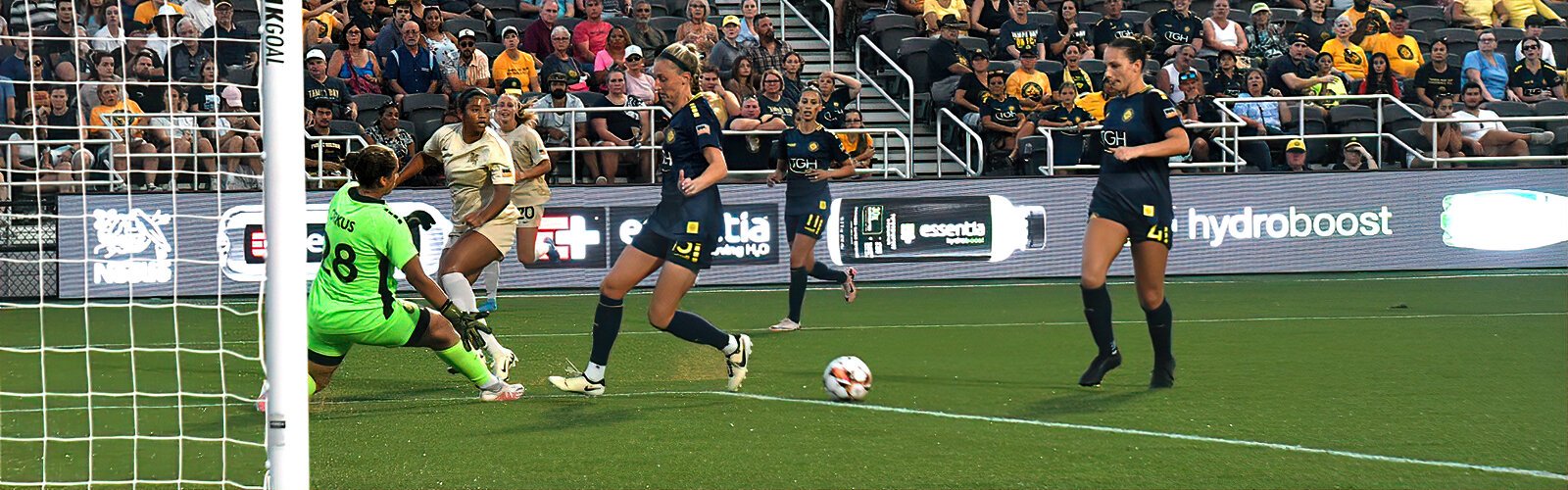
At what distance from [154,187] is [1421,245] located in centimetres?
1277

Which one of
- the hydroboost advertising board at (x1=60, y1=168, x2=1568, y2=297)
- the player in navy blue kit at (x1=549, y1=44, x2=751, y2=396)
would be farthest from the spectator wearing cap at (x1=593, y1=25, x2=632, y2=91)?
the player in navy blue kit at (x1=549, y1=44, x2=751, y2=396)

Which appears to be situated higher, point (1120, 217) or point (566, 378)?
point (1120, 217)

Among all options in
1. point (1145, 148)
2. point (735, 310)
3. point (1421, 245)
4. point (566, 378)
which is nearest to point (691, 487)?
point (566, 378)

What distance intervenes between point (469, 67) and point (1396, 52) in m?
11.8

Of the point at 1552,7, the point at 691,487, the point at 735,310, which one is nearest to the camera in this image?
the point at 691,487

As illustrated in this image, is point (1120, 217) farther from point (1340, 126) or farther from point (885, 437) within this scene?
point (1340, 126)

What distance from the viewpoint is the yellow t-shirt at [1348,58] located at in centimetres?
2066

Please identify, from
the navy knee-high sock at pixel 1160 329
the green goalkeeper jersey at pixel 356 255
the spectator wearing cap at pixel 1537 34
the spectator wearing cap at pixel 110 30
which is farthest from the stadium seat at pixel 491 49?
the spectator wearing cap at pixel 1537 34

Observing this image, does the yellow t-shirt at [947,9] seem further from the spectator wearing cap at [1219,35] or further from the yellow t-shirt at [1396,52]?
the yellow t-shirt at [1396,52]

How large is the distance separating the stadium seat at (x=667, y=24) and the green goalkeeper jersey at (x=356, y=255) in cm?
1216

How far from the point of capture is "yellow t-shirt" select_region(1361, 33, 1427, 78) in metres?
21.1

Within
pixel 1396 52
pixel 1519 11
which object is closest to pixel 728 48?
pixel 1396 52

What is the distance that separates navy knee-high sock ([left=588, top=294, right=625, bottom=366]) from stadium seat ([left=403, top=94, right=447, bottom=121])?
9.27m

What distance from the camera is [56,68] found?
34.2 ft
